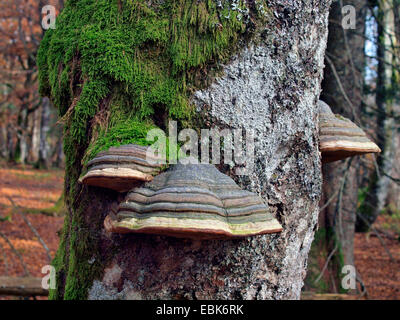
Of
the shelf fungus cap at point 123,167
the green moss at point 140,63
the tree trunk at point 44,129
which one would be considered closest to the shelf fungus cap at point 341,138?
the green moss at point 140,63

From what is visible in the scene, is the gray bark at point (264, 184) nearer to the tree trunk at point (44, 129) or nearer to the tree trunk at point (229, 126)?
the tree trunk at point (229, 126)

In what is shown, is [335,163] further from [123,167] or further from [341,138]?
[123,167]

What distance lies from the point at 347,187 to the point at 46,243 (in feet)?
29.6

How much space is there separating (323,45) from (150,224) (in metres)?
1.29

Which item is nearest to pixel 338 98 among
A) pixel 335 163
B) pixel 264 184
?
pixel 335 163

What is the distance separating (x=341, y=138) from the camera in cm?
199

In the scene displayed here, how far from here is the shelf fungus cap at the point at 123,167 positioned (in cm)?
145

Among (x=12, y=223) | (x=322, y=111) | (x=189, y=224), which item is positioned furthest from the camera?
(x=12, y=223)

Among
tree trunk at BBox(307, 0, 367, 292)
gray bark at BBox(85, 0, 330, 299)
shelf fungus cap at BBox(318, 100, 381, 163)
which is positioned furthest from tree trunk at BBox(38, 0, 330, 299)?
tree trunk at BBox(307, 0, 367, 292)

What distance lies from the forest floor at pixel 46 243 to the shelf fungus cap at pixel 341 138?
4.11m

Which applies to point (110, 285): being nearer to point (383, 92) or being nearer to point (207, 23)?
point (207, 23)

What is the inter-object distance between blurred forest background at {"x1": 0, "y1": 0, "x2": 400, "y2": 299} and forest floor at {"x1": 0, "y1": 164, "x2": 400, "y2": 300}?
0.03m

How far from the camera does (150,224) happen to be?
1.33 m

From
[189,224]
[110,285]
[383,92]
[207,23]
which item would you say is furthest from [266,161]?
[383,92]
